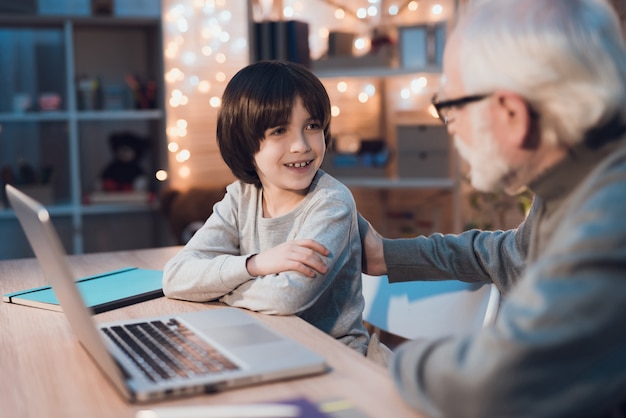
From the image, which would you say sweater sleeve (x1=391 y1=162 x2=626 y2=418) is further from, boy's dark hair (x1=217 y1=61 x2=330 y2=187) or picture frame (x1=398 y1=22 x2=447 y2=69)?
picture frame (x1=398 y1=22 x2=447 y2=69)

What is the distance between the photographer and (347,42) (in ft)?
12.8

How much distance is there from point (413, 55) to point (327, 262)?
2.54 meters

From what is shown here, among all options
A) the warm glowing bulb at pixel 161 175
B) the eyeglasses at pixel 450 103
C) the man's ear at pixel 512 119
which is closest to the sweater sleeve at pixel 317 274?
the eyeglasses at pixel 450 103

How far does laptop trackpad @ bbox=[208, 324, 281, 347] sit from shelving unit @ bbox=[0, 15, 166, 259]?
3.01 meters

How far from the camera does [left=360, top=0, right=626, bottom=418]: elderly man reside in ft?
2.54

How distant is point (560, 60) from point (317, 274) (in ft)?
2.10

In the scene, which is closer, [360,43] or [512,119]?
[512,119]

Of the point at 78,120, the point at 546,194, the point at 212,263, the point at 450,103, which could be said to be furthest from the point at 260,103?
the point at 78,120

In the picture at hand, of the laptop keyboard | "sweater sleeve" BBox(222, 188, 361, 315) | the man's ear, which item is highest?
the man's ear

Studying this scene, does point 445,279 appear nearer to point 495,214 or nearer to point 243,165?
point 243,165

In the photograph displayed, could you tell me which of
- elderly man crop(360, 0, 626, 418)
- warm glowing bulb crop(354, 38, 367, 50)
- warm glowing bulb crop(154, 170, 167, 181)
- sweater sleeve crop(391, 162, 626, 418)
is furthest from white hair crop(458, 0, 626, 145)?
warm glowing bulb crop(154, 170, 167, 181)

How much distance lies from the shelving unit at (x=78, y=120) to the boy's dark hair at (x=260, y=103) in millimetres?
2588

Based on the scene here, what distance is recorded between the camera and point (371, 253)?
1.62 meters

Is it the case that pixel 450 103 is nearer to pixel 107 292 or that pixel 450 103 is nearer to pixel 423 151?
pixel 107 292
